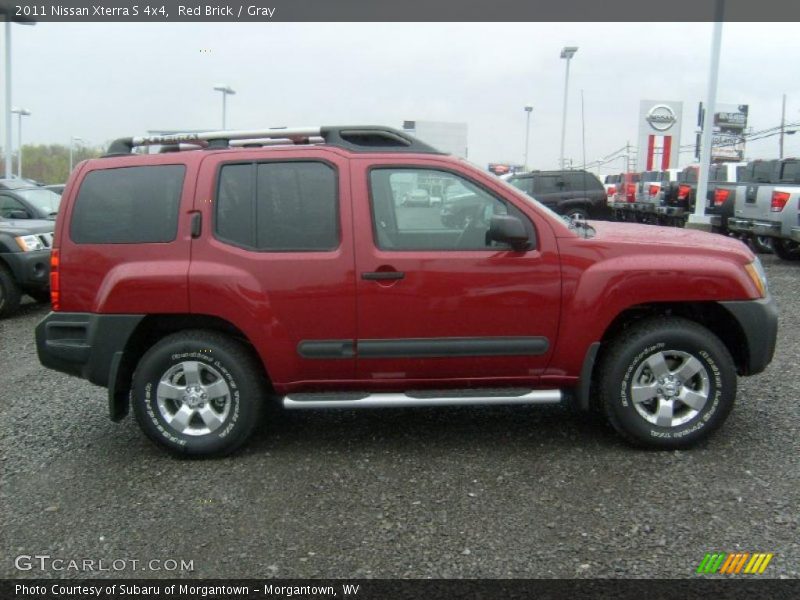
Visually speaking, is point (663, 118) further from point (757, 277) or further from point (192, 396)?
point (192, 396)

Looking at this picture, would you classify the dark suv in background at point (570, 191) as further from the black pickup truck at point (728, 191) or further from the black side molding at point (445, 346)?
the black side molding at point (445, 346)

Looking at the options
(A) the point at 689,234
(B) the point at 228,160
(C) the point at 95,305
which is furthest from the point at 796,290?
(C) the point at 95,305

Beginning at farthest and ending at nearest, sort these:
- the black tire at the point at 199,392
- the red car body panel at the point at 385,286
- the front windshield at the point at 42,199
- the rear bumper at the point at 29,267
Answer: the front windshield at the point at 42,199 < the rear bumper at the point at 29,267 < the black tire at the point at 199,392 < the red car body panel at the point at 385,286

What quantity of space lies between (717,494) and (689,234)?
1.76m

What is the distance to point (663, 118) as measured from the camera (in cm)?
4197

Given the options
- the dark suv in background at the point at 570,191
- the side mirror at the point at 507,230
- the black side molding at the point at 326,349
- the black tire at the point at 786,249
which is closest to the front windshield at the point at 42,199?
the black side molding at the point at 326,349

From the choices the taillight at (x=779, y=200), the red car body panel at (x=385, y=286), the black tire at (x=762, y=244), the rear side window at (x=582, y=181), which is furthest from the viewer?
the rear side window at (x=582, y=181)

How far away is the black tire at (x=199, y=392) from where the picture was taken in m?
4.21

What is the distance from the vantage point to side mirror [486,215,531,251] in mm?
4000

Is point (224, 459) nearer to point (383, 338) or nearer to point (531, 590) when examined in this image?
point (383, 338)

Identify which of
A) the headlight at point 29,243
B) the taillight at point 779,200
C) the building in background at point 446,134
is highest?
the building in background at point 446,134

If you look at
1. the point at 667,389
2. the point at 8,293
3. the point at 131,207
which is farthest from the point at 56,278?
the point at 8,293

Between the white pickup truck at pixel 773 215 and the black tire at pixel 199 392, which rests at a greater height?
the white pickup truck at pixel 773 215

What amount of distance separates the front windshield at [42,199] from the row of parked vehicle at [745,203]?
472 inches
